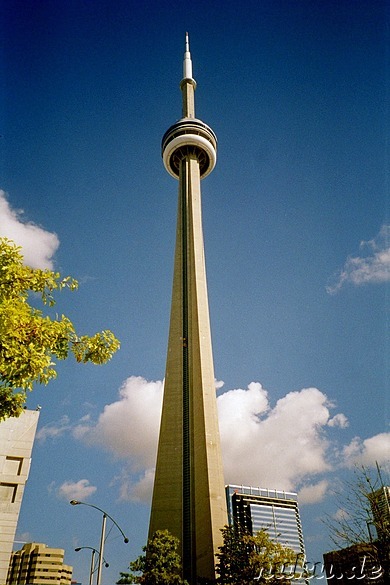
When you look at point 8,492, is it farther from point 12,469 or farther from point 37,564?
point 37,564

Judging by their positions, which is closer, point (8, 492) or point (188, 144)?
point (8, 492)

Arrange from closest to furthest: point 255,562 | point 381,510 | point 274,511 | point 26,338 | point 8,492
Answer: point 26,338 → point 8,492 → point 381,510 → point 255,562 → point 274,511

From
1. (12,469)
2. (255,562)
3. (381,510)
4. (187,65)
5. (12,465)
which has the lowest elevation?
(381,510)

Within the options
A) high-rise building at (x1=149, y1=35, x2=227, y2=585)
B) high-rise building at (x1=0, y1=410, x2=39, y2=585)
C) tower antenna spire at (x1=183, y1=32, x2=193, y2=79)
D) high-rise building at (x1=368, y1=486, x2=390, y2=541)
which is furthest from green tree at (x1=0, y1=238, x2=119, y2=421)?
tower antenna spire at (x1=183, y1=32, x2=193, y2=79)

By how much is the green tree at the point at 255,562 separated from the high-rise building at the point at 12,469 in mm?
19353

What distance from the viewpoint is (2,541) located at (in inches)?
450

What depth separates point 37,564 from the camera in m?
108

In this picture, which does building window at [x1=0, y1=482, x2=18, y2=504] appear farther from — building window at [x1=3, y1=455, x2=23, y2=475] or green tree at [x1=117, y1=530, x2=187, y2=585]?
green tree at [x1=117, y1=530, x2=187, y2=585]

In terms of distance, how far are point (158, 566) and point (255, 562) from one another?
613 cm

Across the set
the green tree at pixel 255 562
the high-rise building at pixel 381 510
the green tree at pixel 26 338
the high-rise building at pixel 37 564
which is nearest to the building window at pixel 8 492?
the green tree at pixel 26 338

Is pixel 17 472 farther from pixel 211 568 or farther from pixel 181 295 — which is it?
pixel 181 295

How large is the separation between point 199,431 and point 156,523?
28.7 feet

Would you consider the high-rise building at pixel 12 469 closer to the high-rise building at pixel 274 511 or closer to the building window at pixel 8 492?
the building window at pixel 8 492

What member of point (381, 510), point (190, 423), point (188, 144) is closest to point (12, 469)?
point (381, 510)
